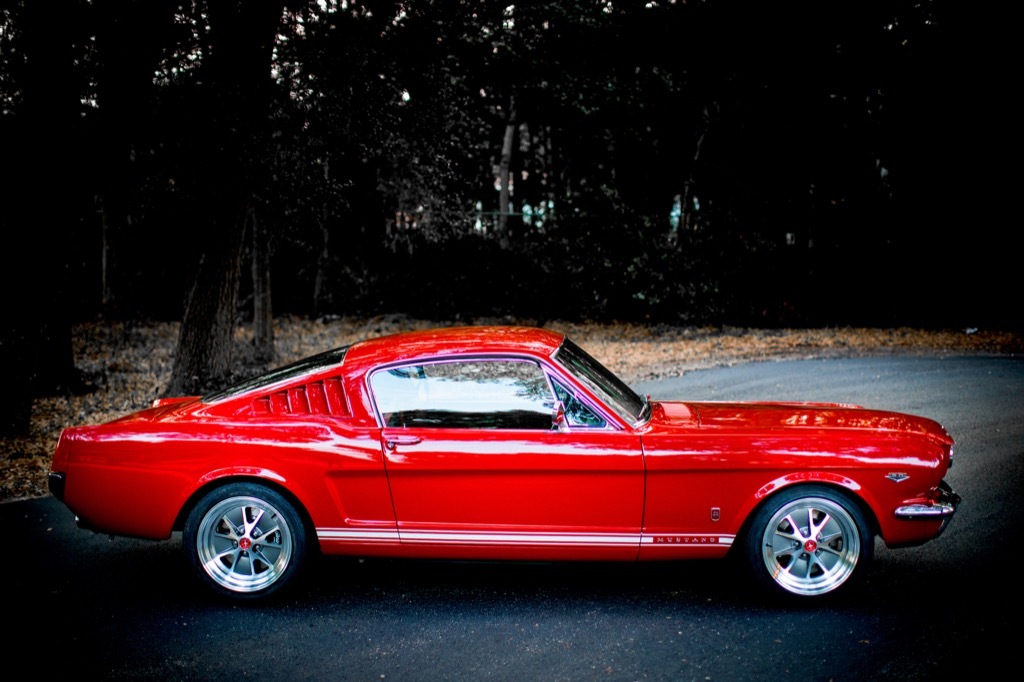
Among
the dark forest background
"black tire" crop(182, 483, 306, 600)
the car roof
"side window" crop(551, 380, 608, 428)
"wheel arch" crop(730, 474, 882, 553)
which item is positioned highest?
the dark forest background

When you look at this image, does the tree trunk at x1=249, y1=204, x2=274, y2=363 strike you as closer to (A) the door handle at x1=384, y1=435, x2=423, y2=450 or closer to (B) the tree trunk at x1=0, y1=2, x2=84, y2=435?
(B) the tree trunk at x1=0, y1=2, x2=84, y2=435

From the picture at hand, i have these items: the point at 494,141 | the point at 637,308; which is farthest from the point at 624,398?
the point at 494,141

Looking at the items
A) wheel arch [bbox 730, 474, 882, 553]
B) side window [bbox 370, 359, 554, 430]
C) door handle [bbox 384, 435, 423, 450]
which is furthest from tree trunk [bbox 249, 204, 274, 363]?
wheel arch [bbox 730, 474, 882, 553]

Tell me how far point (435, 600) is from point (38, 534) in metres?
2.94

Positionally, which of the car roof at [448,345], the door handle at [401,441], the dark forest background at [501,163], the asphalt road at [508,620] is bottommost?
the asphalt road at [508,620]

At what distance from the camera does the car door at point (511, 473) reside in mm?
3961

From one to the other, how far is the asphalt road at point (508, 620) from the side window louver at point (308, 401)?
3.35 ft

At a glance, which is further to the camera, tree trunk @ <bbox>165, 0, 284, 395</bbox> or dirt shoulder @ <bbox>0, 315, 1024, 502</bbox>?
dirt shoulder @ <bbox>0, 315, 1024, 502</bbox>

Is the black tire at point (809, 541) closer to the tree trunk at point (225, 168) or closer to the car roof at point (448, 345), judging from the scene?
the car roof at point (448, 345)

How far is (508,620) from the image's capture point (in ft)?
12.9

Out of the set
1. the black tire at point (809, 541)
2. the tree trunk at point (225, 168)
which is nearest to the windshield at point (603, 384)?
the black tire at point (809, 541)

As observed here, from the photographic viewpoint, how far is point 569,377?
4086 mm

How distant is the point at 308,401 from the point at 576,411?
4.76 ft

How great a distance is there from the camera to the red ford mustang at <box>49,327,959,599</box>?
13.0 ft
